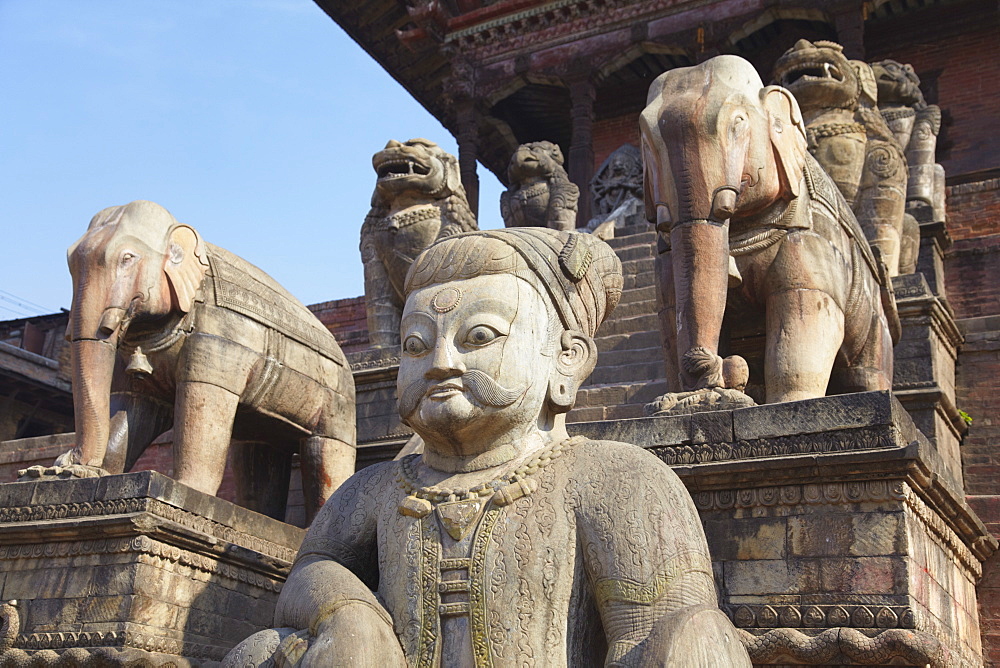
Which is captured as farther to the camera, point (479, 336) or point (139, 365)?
point (139, 365)

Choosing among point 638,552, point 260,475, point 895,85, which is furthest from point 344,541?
point 895,85

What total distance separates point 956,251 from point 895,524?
22.8 feet

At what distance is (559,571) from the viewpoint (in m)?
3.38

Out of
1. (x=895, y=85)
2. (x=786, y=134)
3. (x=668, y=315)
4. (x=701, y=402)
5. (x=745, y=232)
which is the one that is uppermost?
(x=895, y=85)

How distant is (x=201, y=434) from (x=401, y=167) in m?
3.80

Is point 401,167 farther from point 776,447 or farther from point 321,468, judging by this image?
point 776,447

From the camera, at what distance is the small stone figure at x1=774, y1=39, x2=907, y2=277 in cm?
873

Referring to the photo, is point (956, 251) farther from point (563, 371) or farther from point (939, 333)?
point (563, 371)

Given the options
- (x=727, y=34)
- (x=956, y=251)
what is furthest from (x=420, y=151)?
(x=727, y=34)

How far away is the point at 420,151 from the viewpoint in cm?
934

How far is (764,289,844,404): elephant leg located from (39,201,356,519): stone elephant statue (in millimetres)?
2782

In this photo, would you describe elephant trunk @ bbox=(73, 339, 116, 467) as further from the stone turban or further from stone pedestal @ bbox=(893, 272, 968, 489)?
stone pedestal @ bbox=(893, 272, 968, 489)

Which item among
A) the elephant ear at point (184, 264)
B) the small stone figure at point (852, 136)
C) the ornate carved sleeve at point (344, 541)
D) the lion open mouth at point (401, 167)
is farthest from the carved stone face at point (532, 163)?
the ornate carved sleeve at point (344, 541)

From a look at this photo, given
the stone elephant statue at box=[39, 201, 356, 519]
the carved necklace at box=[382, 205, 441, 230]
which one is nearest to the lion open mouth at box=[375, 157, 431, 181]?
the carved necklace at box=[382, 205, 441, 230]
